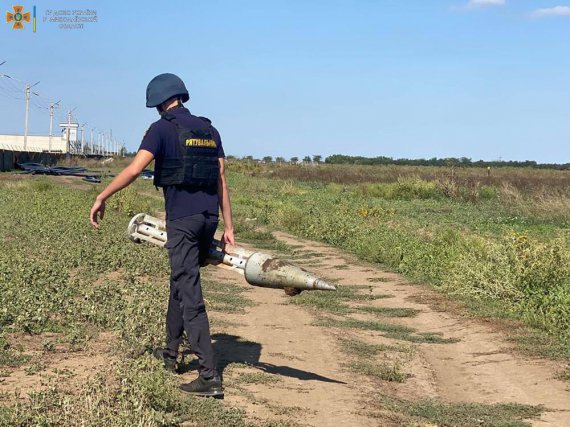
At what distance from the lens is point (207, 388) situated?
5070mm

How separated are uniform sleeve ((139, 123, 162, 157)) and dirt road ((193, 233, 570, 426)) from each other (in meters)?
1.67

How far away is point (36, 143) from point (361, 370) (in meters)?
96.8

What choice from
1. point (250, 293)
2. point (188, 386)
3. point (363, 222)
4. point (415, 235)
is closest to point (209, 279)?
point (250, 293)

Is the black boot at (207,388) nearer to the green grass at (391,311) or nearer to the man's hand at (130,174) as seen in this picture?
the man's hand at (130,174)

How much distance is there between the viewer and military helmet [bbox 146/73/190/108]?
209 inches

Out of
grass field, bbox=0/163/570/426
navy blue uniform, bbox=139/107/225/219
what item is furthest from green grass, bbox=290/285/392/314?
navy blue uniform, bbox=139/107/225/219

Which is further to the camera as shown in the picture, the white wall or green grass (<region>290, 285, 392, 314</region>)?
the white wall

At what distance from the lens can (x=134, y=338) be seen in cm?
580

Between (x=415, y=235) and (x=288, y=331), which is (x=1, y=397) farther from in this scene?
(x=415, y=235)

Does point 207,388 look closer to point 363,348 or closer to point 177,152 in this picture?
point 177,152

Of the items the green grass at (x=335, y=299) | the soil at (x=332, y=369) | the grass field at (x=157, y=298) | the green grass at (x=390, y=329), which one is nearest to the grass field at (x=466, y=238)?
the grass field at (x=157, y=298)

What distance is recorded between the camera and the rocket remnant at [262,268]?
207 inches

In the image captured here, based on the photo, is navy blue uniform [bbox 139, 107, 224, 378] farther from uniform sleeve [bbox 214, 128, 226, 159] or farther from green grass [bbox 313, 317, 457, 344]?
green grass [bbox 313, 317, 457, 344]

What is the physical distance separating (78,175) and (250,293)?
36665 mm
